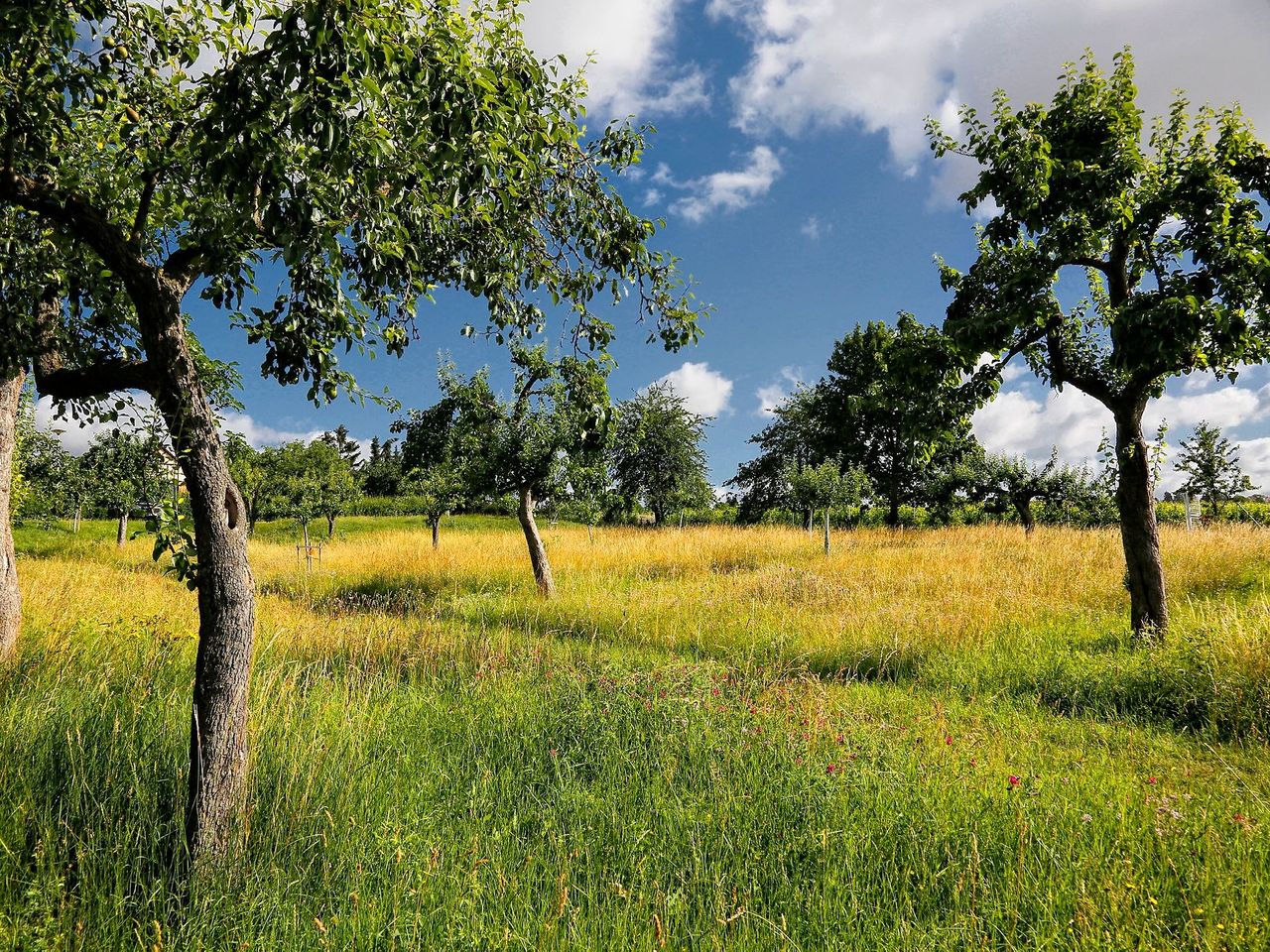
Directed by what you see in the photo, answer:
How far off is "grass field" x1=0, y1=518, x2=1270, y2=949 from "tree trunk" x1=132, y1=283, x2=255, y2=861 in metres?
0.29

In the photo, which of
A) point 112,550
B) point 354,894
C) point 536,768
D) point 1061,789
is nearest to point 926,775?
point 1061,789

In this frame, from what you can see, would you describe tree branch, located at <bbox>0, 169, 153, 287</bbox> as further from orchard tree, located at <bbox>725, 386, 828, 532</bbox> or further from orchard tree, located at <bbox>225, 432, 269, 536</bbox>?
orchard tree, located at <bbox>725, 386, 828, 532</bbox>

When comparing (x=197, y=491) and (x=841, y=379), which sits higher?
(x=841, y=379)

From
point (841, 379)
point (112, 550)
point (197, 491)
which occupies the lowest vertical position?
point (112, 550)

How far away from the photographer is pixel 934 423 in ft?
27.8

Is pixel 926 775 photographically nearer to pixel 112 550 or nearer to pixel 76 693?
pixel 76 693

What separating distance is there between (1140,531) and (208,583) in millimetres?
10348

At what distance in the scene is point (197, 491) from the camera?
2.89m

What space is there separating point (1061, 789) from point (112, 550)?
3154 centimetres

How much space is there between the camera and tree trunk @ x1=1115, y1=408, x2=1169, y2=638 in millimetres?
7684

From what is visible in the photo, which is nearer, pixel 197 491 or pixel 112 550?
pixel 197 491

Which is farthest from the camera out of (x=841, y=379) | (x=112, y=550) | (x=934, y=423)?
(x=841, y=379)

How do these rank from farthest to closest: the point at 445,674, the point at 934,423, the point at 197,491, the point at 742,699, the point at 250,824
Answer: the point at 934,423 < the point at 445,674 < the point at 742,699 < the point at 250,824 < the point at 197,491

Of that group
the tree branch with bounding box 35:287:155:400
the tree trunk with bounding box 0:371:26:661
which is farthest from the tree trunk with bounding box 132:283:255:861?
the tree trunk with bounding box 0:371:26:661
